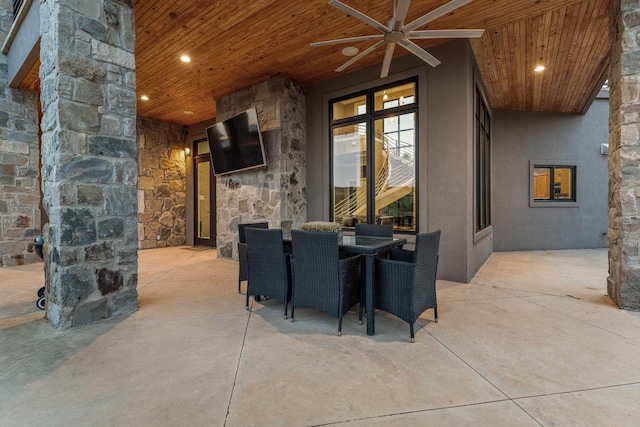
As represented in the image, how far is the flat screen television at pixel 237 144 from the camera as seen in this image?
512 cm

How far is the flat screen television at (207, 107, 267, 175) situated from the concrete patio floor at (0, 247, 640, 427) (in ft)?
9.15

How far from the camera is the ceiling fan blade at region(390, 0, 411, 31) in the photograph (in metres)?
2.19

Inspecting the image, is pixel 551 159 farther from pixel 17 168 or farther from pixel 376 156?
pixel 17 168

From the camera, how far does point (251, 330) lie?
246 centimetres

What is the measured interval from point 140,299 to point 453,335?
10.3ft

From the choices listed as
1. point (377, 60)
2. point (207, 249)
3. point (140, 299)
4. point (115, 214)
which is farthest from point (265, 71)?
point (207, 249)

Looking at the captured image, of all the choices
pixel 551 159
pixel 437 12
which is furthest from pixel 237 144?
pixel 551 159

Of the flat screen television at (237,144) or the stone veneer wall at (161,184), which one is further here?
the stone veneer wall at (161,184)

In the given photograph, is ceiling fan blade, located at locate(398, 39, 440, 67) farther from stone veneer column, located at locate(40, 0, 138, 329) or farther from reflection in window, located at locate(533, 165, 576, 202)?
reflection in window, located at locate(533, 165, 576, 202)

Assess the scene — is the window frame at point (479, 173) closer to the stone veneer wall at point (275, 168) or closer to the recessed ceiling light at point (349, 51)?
the recessed ceiling light at point (349, 51)

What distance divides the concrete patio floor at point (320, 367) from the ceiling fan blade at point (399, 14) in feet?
8.29

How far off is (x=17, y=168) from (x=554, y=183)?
1104cm

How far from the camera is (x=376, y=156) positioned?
4.79 metres

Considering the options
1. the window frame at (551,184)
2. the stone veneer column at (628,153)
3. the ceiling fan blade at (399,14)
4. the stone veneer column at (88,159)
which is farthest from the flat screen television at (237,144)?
the window frame at (551,184)
